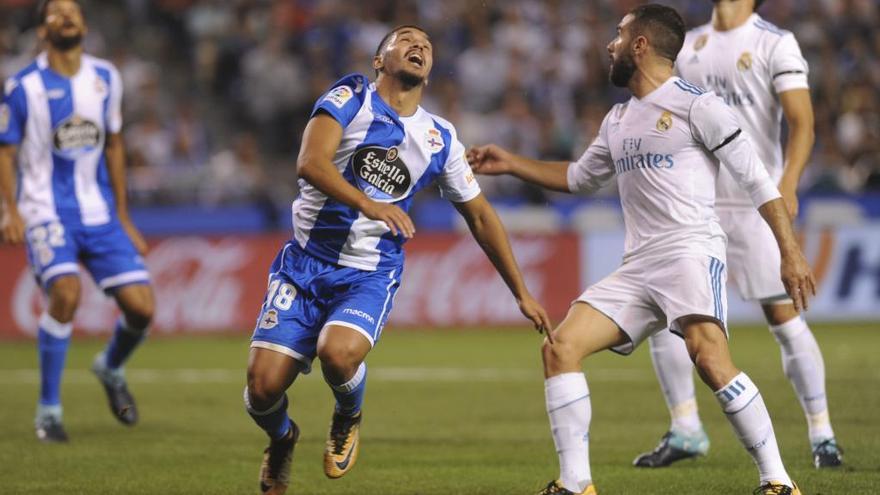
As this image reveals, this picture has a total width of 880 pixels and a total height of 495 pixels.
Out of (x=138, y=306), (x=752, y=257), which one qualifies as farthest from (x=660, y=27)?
(x=138, y=306)

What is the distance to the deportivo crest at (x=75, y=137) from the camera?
365 inches

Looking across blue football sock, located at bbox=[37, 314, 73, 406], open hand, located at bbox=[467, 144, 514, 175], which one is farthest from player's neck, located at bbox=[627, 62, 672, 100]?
blue football sock, located at bbox=[37, 314, 73, 406]

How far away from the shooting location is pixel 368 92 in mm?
→ 6539

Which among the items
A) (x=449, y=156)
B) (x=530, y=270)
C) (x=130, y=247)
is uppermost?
(x=449, y=156)

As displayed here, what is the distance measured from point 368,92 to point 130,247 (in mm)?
3529

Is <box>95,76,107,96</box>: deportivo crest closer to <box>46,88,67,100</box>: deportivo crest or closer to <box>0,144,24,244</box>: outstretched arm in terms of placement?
<box>46,88,67,100</box>: deportivo crest

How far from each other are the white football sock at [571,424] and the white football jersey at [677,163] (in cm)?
75

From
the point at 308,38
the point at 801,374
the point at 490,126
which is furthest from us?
the point at 308,38

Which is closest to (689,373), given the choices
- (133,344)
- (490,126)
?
(133,344)

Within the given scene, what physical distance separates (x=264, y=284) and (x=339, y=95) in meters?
10.3

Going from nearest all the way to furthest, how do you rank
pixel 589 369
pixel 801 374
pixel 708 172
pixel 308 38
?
1. pixel 708 172
2. pixel 801 374
3. pixel 589 369
4. pixel 308 38

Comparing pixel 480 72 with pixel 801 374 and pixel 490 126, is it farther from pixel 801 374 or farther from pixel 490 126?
pixel 801 374

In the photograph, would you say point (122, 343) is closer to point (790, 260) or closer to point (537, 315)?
point (537, 315)

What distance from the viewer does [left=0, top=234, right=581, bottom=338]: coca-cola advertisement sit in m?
16.3
